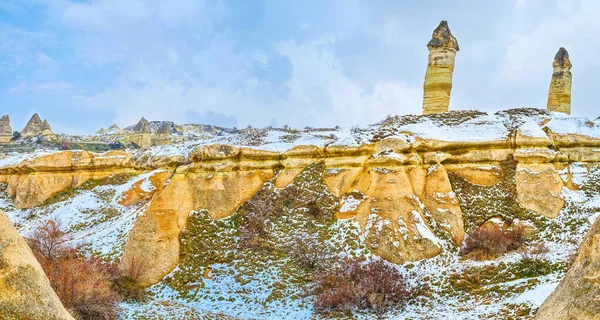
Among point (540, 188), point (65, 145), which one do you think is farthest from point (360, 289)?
point (65, 145)

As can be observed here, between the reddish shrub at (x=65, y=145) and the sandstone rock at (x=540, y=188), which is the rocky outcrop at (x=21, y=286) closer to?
the sandstone rock at (x=540, y=188)

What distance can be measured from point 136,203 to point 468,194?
17151 mm

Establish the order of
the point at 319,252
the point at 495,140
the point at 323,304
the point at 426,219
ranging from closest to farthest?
the point at 323,304, the point at 319,252, the point at 426,219, the point at 495,140

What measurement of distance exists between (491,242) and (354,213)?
225 inches

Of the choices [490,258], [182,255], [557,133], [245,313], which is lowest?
[245,313]

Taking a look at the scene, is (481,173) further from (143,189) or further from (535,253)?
(143,189)

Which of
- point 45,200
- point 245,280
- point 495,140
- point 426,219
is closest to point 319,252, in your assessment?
point 245,280

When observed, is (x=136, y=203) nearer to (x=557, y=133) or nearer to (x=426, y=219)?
(x=426, y=219)

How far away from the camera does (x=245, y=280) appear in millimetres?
17578

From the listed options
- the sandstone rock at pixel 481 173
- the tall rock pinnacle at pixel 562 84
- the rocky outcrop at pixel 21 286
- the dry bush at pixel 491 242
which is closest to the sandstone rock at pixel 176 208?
the sandstone rock at pixel 481 173

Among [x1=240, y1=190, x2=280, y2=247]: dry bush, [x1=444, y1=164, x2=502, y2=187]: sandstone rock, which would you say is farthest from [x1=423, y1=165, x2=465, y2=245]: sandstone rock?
[x1=240, y1=190, x2=280, y2=247]: dry bush

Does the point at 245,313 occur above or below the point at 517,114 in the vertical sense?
below

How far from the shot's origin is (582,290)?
6707 mm

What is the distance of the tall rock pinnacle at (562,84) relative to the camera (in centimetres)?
3139
